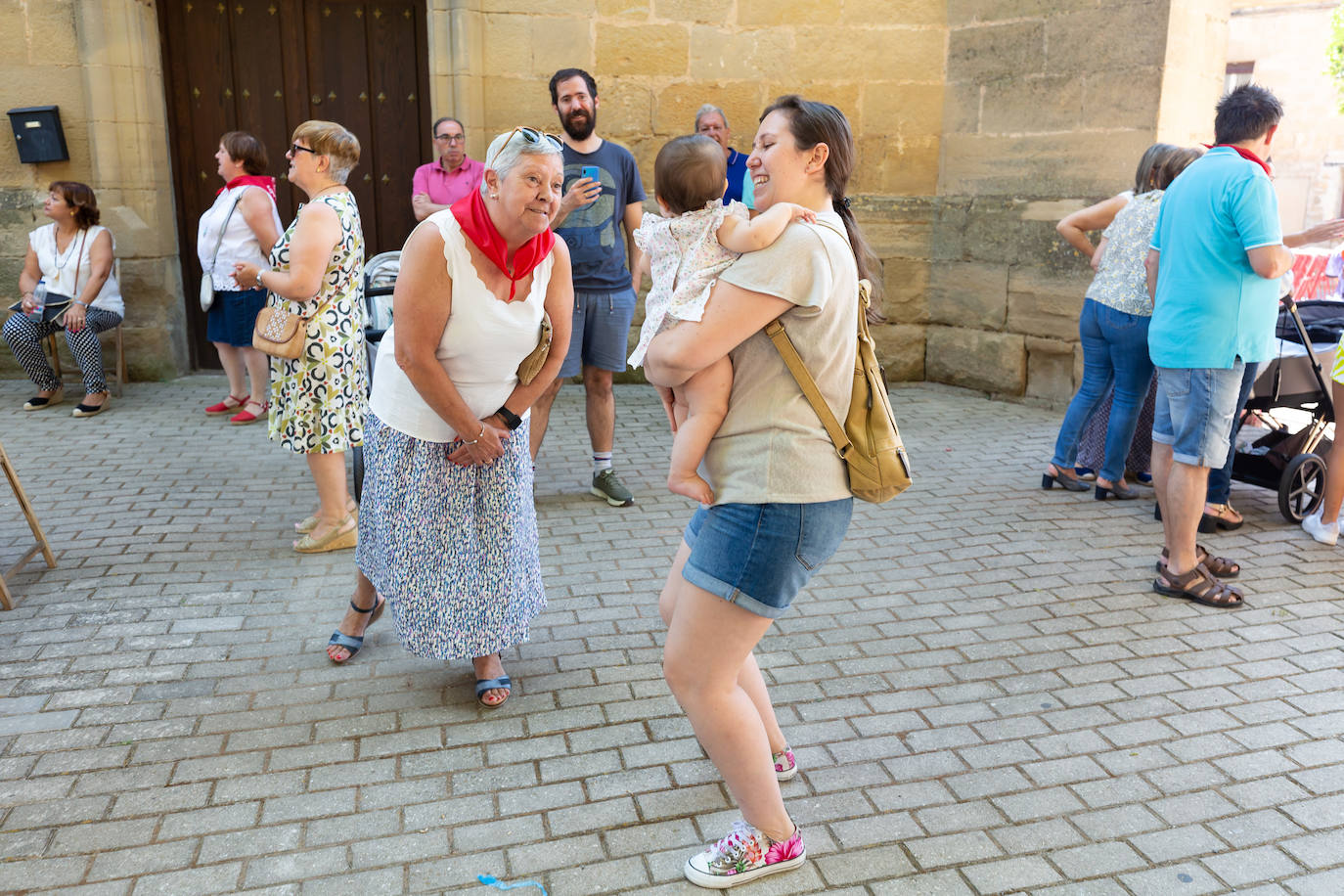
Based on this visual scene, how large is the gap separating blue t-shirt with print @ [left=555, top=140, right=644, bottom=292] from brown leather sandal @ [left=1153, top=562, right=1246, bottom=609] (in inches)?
118

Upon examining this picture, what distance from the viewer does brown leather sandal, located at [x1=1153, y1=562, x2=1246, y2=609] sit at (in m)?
4.36

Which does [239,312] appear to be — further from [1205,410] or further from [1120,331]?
[1205,410]

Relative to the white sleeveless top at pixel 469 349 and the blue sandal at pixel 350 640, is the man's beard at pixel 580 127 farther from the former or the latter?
the blue sandal at pixel 350 640

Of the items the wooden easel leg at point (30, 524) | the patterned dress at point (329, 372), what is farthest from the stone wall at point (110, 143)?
the patterned dress at point (329, 372)

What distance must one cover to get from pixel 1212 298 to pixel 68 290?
7235 mm

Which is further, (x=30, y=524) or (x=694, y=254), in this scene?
(x=30, y=524)

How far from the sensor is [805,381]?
2297 mm

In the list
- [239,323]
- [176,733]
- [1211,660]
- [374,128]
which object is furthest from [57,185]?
[1211,660]

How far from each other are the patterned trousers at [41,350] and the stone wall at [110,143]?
0.65 m

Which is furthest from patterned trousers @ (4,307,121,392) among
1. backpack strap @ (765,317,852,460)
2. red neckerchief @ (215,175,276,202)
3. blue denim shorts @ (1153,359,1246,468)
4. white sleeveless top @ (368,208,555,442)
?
blue denim shorts @ (1153,359,1246,468)

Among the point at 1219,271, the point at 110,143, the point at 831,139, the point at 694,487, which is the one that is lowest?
the point at 694,487

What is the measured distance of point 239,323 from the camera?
717 cm

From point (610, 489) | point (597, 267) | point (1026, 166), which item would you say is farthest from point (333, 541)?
point (1026, 166)

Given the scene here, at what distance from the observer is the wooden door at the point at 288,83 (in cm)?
830
